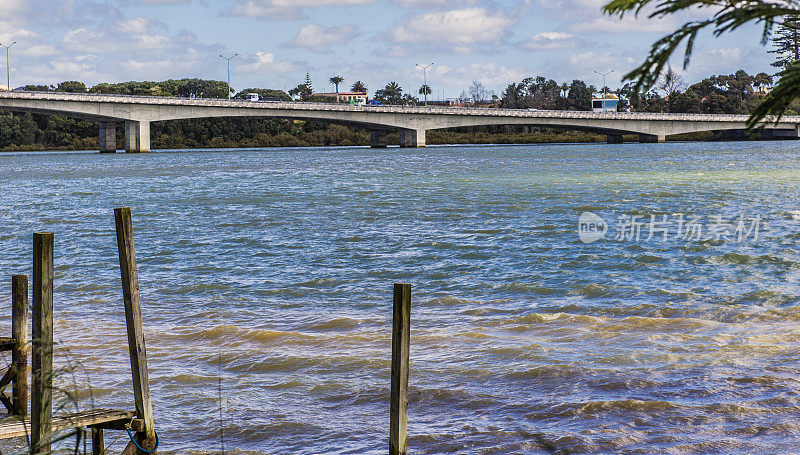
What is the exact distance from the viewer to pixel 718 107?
158000 millimetres

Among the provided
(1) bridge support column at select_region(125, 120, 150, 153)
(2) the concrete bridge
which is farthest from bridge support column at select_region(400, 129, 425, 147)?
(1) bridge support column at select_region(125, 120, 150, 153)

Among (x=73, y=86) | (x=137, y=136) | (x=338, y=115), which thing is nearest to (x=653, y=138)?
(x=338, y=115)

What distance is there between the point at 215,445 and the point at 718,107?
162016 millimetres

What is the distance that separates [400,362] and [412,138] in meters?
102

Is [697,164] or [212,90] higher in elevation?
[212,90]

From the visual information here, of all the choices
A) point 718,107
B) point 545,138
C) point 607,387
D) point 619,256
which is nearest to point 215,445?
point 607,387

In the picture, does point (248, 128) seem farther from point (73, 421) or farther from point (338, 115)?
point (73, 421)

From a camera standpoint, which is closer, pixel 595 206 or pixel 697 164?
pixel 595 206

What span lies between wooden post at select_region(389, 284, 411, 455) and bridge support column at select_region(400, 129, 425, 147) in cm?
10025

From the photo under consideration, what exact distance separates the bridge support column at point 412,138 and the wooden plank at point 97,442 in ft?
325

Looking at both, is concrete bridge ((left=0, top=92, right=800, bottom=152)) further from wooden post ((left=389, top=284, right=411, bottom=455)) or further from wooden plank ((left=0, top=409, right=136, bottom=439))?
wooden post ((left=389, top=284, right=411, bottom=455))

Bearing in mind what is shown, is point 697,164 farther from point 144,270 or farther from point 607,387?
point 607,387

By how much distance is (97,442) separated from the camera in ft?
24.1

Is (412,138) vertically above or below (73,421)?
above
